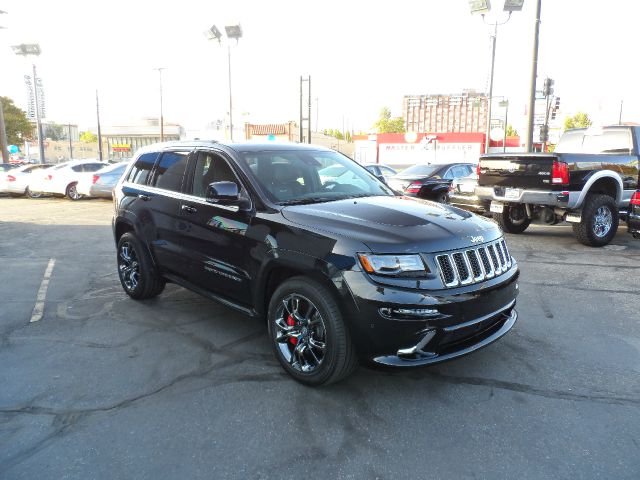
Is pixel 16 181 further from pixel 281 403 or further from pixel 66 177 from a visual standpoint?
pixel 281 403

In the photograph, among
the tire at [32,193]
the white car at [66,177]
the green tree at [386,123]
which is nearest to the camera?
the white car at [66,177]

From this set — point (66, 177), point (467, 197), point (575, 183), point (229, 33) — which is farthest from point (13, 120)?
point (575, 183)

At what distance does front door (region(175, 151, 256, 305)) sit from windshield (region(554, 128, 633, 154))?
794cm

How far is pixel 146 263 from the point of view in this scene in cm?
529

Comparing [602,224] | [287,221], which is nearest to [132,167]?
[287,221]

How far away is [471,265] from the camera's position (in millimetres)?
3332

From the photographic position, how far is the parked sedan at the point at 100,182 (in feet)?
58.5

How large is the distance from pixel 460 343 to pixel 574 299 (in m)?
2.97

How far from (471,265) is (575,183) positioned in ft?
18.9

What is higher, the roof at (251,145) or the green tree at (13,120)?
the green tree at (13,120)

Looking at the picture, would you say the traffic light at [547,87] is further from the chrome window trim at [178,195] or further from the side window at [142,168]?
the chrome window trim at [178,195]

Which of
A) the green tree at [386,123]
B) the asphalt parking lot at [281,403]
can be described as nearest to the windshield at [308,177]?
the asphalt parking lot at [281,403]

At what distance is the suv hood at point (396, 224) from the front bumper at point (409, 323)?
0.90 ft

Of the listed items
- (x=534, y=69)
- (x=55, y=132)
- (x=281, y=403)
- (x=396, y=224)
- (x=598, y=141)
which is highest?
(x=55, y=132)
